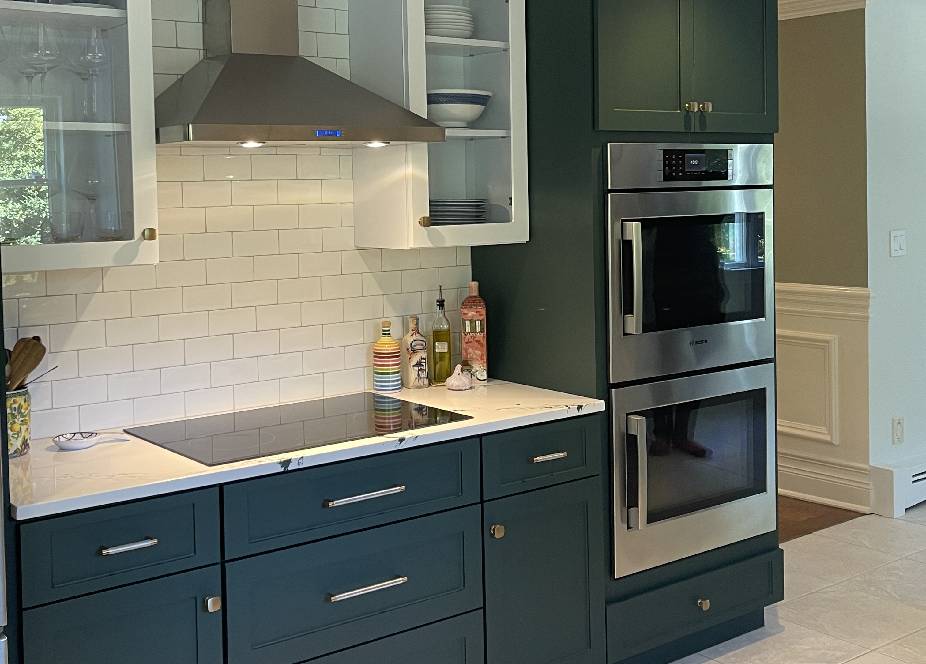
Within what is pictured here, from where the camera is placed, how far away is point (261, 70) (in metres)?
3.07

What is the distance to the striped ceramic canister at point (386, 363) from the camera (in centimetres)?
364

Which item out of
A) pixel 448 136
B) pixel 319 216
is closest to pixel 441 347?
pixel 319 216

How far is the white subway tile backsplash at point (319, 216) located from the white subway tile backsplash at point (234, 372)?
43cm

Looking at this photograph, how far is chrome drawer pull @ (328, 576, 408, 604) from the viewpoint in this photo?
291 cm

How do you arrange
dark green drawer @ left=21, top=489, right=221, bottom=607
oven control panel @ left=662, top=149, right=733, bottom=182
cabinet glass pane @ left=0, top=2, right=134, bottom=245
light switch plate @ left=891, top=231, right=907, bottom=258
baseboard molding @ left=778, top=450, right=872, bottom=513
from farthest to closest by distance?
baseboard molding @ left=778, top=450, right=872, bottom=513 < light switch plate @ left=891, top=231, right=907, bottom=258 < oven control panel @ left=662, top=149, right=733, bottom=182 < cabinet glass pane @ left=0, top=2, right=134, bottom=245 < dark green drawer @ left=21, top=489, right=221, bottom=607

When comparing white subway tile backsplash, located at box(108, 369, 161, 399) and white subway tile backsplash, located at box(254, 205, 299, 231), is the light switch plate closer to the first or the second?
white subway tile backsplash, located at box(254, 205, 299, 231)

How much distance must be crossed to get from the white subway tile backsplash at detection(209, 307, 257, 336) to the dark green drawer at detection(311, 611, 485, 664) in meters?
0.99

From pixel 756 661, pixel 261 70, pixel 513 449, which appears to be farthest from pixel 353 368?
pixel 756 661

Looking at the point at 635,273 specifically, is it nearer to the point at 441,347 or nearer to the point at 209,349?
the point at 441,347

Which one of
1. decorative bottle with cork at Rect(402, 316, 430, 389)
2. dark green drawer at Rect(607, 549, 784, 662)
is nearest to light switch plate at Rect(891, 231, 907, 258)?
dark green drawer at Rect(607, 549, 784, 662)

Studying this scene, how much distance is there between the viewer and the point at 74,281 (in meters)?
3.10

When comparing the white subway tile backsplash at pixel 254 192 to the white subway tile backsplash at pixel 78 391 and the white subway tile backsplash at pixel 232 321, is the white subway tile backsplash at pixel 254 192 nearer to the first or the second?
the white subway tile backsplash at pixel 232 321

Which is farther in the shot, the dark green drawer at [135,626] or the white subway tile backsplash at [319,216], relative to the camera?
the white subway tile backsplash at [319,216]

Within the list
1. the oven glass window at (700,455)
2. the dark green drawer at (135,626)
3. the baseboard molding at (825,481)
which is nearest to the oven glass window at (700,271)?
the oven glass window at (700,455)
